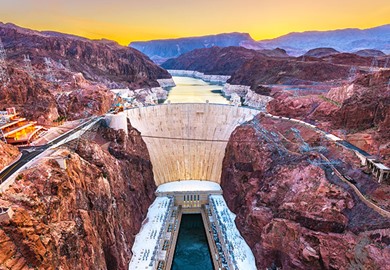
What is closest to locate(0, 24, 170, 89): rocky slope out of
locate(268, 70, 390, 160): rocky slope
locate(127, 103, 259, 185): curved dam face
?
locate(127, 103, 259, 185): curved dam face

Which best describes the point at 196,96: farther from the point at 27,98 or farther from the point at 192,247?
the point at 192,247

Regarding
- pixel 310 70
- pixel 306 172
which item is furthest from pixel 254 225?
pixel 310 70

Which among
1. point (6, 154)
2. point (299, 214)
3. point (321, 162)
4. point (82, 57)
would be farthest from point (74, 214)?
point (82, 57)

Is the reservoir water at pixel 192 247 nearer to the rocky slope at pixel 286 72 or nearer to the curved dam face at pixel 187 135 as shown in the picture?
the curved dam face at pixel 187 135

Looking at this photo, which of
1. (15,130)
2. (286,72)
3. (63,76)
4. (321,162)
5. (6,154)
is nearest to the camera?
(6,154)

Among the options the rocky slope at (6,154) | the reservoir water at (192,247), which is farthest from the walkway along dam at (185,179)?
the rocky slope at (6,154)

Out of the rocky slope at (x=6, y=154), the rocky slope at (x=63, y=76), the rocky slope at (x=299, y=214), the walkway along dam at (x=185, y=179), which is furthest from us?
the rocky slope at (x=63, y=76)

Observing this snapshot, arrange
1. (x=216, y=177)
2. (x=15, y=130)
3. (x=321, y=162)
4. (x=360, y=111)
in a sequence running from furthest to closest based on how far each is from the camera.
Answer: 1. (x=216, y=177)
2. (x=360, y=111)
3. (x=15, y=130)
4. (x=321, y=162)
